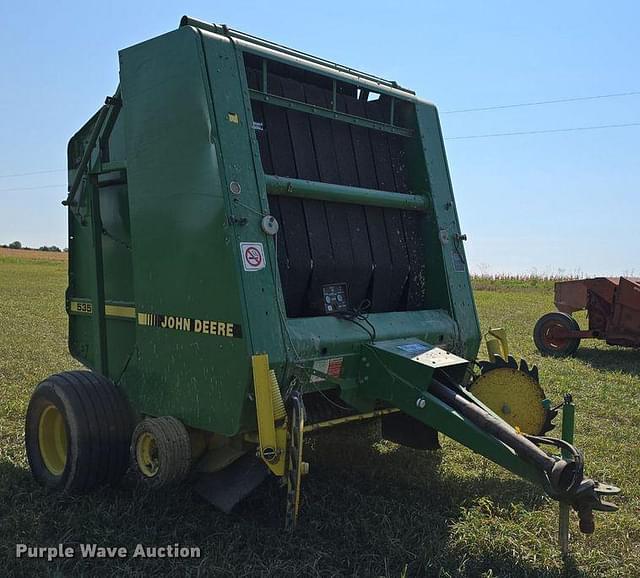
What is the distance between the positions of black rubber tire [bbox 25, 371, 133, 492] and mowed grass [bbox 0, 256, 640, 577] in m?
0.10

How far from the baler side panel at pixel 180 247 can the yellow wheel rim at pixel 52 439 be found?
0.56 m

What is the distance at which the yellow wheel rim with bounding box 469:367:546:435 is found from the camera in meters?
3.90

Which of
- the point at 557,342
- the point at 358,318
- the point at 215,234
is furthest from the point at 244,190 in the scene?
the point at 557,342

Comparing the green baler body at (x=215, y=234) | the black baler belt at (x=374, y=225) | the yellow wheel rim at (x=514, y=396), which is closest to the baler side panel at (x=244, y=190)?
the green baler body at (x=215, y=234)

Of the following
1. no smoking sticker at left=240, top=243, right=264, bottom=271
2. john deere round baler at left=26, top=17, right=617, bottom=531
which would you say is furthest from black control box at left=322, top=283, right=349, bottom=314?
no smoking sticker at left=240, top=243, right=264, bottom=271

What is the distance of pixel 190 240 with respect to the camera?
3551mm

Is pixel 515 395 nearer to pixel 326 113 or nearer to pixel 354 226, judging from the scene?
pixel 354 226

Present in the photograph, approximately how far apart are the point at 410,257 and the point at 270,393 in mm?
1729

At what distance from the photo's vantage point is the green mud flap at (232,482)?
11.5ft

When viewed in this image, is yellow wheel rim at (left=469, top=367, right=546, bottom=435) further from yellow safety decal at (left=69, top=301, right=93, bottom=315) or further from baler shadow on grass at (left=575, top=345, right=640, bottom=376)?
baler shadow on grass at (left=575, top=345, right=640, bottom=376)

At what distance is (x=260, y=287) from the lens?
3.41 metres

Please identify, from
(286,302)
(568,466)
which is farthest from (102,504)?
(568,466)

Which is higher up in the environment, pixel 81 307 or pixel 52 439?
pixel 81 307

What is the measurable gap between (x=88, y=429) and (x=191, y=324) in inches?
35.3
